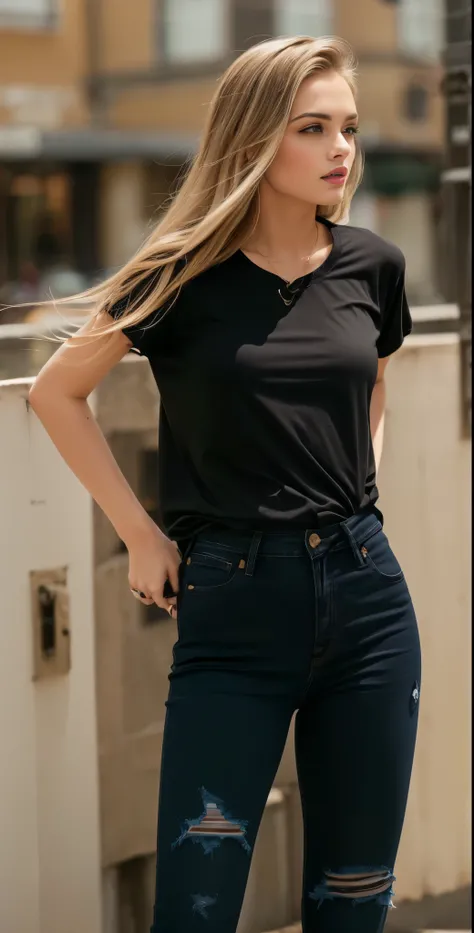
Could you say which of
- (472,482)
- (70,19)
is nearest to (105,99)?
(70,19)

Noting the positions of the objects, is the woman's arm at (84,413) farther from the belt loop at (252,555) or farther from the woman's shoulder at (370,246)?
the woman's shoulder at (370,246)

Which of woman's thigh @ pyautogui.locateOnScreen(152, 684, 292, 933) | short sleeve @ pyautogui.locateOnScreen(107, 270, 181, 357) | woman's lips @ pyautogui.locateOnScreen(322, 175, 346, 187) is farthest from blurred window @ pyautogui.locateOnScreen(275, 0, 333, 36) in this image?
woman's thigh @ pyautogui.locateOnScreen(152, 684, 292, 933)

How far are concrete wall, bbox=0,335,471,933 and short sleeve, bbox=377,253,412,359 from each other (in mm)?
477

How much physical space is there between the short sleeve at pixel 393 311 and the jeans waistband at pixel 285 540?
0.34 metres

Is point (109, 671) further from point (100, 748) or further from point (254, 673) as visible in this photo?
point (254, 673)

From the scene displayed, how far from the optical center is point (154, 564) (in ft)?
6.26

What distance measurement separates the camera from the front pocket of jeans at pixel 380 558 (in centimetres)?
185

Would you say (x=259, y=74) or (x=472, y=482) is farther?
(x=472, y=482)

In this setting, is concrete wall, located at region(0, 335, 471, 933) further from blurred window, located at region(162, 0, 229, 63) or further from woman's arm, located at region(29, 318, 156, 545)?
blurred window, located at region(162, 0, 229, 63)

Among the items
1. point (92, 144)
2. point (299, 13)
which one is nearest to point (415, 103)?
point (299, 13)

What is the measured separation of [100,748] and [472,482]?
1.02 m

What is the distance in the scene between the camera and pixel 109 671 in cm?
235

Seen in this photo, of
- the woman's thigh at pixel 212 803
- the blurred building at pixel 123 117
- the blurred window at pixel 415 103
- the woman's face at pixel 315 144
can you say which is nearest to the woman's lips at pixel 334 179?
the woman's face at pixel 315 144

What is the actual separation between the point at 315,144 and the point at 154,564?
601mm
